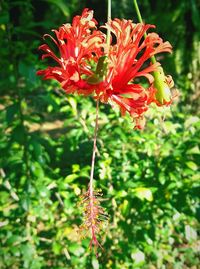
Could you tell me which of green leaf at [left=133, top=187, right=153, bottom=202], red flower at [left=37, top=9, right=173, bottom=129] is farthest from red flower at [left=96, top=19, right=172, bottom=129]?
green leaf at [left=133, top=187, right=153, bottom=202]

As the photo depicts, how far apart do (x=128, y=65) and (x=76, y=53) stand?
12cm

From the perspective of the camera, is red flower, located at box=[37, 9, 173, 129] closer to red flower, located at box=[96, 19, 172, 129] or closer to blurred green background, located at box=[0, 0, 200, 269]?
red flower, located at box=[96, 19, 172, 129]

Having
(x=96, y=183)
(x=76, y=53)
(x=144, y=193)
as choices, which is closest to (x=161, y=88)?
(x=76, y=53)

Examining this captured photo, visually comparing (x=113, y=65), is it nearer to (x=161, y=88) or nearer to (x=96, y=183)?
(x=161, y=88)

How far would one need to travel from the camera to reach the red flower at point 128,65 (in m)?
0.86

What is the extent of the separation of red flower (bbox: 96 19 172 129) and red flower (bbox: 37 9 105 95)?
0.14 ft

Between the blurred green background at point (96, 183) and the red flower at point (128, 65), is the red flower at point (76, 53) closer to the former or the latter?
the red flower at point (128, 65)

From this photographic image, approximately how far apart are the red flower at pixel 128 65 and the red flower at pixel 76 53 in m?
0.04

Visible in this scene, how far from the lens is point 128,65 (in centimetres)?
88

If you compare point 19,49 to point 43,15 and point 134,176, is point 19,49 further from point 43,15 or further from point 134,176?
point 43,15

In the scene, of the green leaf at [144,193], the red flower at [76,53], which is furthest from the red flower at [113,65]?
the green leaf at [144,193]

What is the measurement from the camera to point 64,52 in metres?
0.90

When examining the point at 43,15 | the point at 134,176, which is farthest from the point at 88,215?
the point at 43,15

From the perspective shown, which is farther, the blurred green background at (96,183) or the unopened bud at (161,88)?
the blurred green background at (96,183)
